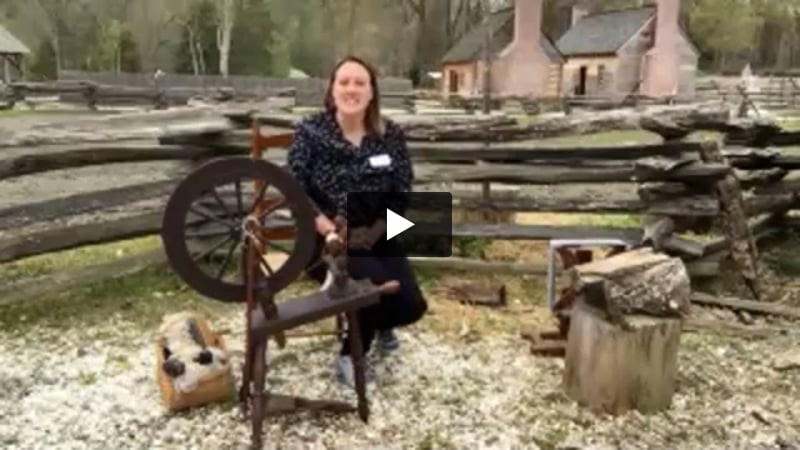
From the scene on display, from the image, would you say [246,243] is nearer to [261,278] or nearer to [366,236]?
[261,278]

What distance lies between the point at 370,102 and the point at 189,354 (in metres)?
1.37

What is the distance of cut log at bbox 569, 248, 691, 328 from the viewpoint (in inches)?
132

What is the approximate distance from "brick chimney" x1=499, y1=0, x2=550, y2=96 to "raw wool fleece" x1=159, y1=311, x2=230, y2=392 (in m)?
28.6

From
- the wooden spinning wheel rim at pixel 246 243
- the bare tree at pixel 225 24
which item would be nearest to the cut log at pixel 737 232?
the wooden spinning wheel rim at pixel 246 243

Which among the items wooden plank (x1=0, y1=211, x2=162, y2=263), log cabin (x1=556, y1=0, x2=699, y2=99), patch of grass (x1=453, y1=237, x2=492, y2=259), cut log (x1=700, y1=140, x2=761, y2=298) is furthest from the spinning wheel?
log cabin (x1=556, y1=0, x2=699, y2=99)

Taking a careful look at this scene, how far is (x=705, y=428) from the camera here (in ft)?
10.8

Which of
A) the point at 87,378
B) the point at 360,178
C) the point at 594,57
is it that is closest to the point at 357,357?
the point at 360,178

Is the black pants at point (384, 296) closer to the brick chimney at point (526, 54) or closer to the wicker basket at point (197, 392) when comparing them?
the wicker basket at point (197, 392)

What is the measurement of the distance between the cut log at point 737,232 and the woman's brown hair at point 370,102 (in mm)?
2570

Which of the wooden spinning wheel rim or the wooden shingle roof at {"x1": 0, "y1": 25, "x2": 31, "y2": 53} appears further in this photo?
the wooden shingle roof at {"x1": 0, "y1": 25, "x2": 31, "y2": 53}

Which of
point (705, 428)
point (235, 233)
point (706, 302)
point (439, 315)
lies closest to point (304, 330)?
point (439, 315)

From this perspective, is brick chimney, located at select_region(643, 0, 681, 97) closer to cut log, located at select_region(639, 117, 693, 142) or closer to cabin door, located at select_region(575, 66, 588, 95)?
cabin door, located at select_region(575, 66, 588, 95)

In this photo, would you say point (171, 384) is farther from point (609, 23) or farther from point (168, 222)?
point (609, 23)

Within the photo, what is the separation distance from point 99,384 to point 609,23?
32.9 m
